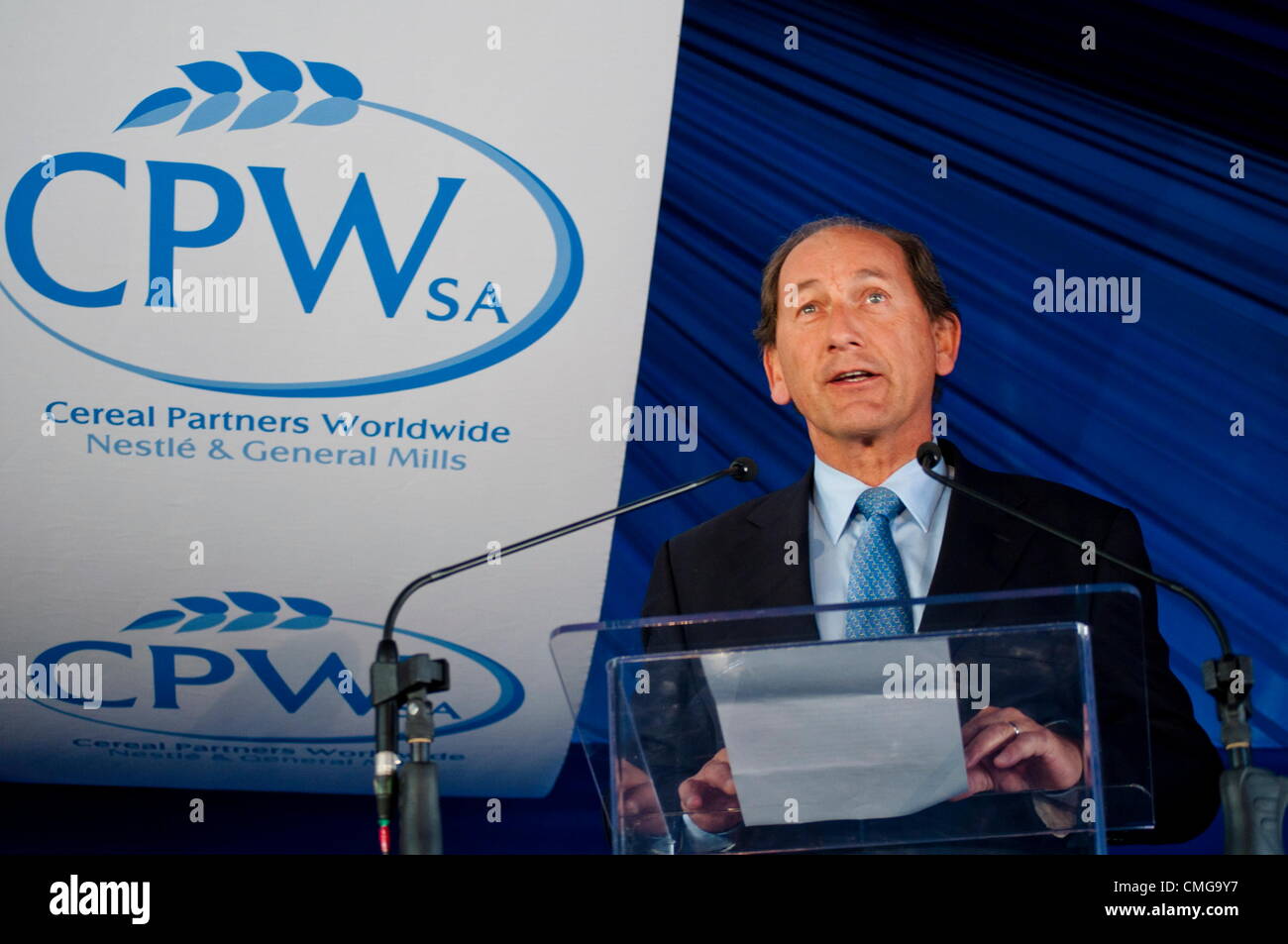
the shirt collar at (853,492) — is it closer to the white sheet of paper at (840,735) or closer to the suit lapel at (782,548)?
the suit lapel at (782,548)

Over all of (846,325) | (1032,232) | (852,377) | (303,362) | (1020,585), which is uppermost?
(1032,232)

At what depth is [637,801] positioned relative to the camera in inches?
64.1

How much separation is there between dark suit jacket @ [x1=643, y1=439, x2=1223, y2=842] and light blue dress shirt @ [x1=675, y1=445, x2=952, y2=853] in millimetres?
33

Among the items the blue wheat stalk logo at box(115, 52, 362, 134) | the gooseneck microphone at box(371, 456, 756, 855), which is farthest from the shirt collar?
the blue wheat stalk logo at box(115, 52, 362, 134)

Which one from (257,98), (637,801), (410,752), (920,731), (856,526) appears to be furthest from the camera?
(257,98)

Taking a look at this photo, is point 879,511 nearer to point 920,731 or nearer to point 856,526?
point 856,526

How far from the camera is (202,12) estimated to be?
321 cm

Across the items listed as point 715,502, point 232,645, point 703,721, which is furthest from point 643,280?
point 703,721

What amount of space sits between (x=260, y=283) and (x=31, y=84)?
2.21ft

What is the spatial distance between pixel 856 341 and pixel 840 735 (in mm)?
1215

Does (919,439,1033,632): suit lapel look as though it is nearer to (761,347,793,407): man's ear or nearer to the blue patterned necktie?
the blue patterned necktie

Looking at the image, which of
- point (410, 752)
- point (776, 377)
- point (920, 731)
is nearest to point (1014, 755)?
point (920, 731)

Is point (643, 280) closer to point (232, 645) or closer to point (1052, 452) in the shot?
point (1052, 452)

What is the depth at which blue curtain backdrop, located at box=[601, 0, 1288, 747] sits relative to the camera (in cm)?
321
